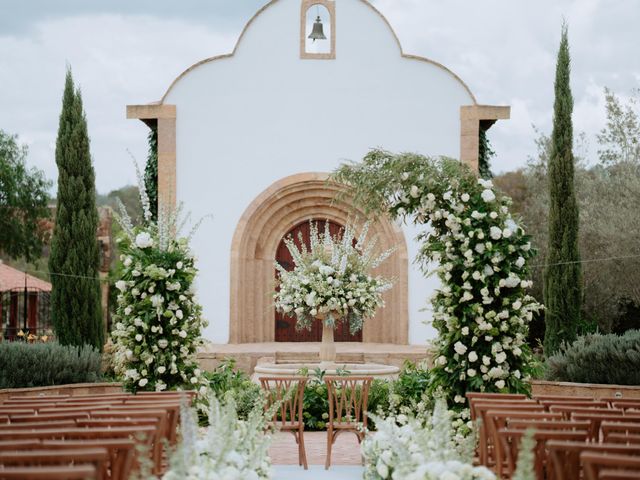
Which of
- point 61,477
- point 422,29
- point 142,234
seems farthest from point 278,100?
point 61,477

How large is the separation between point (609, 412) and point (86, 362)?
8.69m

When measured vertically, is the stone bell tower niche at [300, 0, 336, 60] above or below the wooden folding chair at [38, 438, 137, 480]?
above

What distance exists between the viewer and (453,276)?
9.76 metres

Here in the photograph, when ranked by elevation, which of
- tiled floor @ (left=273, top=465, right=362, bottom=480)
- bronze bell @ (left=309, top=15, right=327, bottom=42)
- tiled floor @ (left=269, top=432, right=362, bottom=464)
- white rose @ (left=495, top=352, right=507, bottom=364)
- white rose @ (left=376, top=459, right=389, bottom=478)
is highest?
bronze bell @ (left=309, top=15, right=327, bottom=42)

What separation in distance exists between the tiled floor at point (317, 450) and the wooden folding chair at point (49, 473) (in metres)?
4.95

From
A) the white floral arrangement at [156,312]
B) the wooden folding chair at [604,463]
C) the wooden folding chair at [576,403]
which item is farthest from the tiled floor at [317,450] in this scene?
the wooden folding chair at [604,463]

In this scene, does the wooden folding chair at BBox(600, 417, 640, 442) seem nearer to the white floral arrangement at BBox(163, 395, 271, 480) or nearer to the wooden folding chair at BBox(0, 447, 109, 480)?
the white floral arrangement at BBox(163, 395, 271, 480)

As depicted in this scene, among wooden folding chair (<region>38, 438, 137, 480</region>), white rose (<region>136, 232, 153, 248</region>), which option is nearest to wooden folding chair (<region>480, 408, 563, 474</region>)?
wooden folding chair (<region>38, 438, 137, 480</region>)

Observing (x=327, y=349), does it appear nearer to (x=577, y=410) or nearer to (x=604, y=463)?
(x=577, y=410)

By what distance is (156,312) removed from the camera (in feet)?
32.1

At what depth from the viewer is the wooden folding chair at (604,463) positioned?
165 inches

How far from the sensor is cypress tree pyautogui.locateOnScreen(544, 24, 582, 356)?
15.8m

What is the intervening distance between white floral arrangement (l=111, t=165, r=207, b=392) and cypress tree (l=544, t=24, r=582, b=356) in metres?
7.57

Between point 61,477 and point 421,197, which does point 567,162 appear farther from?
point 61,477
